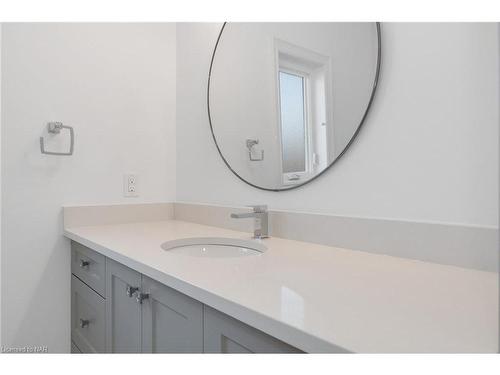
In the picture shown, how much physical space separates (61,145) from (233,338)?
1.23 m

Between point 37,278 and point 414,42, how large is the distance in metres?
1.61

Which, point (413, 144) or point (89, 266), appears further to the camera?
point (89, 266)

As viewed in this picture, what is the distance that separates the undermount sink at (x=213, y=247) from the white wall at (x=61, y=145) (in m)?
0.58

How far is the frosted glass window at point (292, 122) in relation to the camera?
44.9 inches

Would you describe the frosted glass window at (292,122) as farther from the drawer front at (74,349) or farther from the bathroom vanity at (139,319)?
the drawer front at (74,349)

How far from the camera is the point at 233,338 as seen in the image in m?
0.62

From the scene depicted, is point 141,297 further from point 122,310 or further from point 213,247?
point 213,247

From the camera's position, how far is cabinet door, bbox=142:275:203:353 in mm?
717

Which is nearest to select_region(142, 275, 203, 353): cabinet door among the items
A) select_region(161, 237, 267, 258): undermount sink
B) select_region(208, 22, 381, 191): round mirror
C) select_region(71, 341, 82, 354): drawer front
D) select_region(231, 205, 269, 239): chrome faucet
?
select_region(161, 237, 267, 258): undermount sink

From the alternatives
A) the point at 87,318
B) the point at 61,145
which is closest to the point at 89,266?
the point at 87,318

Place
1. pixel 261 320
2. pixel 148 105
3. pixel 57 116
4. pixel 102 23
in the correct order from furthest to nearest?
pixel 148 105 → pixel 102 23 → pixel 57 116 → pixel 261 320

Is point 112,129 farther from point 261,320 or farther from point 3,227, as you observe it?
point 261,320
